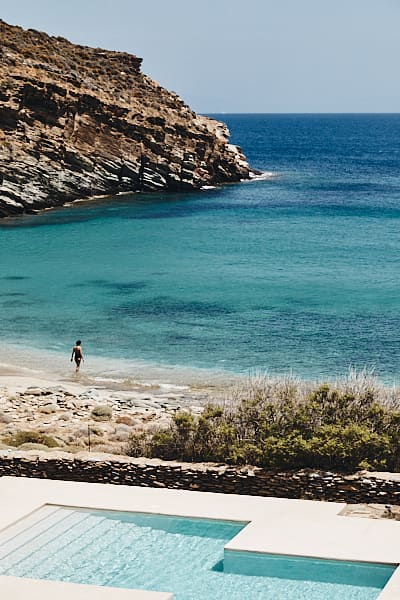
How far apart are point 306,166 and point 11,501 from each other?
89.4 metres

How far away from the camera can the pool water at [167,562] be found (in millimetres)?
12102

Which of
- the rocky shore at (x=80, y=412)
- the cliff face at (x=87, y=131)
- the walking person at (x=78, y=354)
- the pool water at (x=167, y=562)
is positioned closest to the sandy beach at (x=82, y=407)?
the rocky shore at (x=80, y=412)

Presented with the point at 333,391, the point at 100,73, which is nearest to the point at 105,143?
the point at 100,73

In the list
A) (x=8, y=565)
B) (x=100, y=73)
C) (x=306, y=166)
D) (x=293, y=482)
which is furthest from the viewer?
(x=306, y=166)

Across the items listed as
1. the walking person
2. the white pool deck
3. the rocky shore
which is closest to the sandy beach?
the rocky shore

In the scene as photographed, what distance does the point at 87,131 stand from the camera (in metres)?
67.0

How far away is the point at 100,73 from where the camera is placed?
77688mm

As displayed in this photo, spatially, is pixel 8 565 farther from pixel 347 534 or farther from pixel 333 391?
pixel 333 391

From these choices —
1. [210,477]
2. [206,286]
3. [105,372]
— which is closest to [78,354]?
[105,372]

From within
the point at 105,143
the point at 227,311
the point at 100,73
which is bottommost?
the point at 227,311

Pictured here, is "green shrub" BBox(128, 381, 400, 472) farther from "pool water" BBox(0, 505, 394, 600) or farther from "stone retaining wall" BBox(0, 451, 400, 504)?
"pool water" BBox(0, 505, 394, 600)

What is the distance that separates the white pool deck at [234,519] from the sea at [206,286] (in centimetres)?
827

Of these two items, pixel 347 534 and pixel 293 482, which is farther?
pixel 293 482

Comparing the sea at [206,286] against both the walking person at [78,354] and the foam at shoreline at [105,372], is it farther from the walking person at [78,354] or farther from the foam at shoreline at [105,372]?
the walking person at [78,354]
